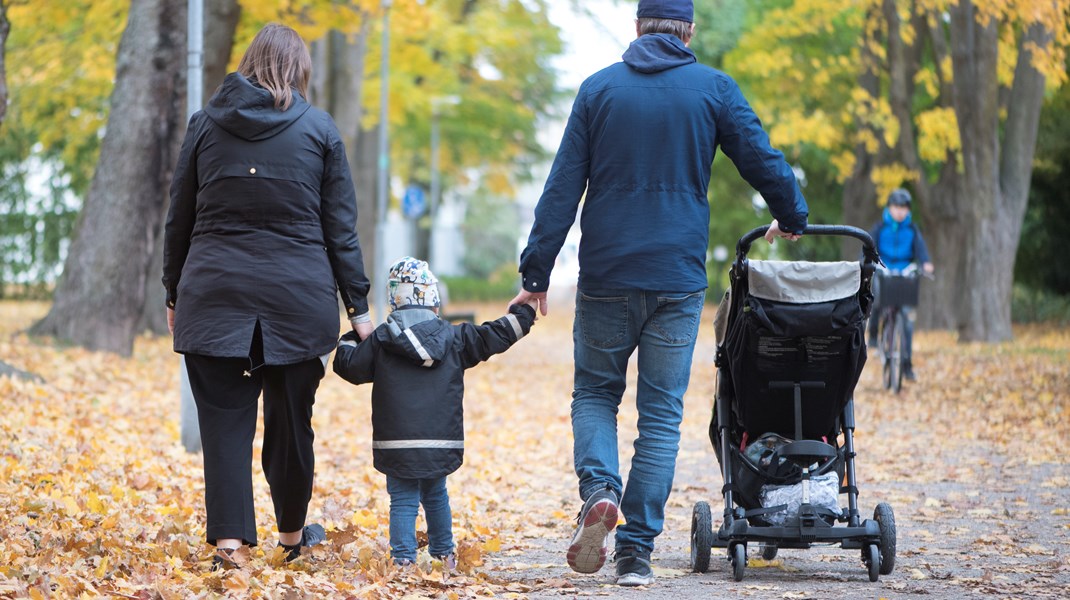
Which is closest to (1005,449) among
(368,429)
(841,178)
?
(368,429)

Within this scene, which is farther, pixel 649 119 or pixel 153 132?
pixel 153 132

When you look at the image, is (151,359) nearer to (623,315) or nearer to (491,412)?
(491,412)

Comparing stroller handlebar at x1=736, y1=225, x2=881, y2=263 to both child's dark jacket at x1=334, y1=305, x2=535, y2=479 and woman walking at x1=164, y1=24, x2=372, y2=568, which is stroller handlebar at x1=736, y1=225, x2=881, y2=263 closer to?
child's dark jacket at x1=334, y1=305, x2=535, y2=479

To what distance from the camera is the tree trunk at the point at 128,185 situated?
1444cm

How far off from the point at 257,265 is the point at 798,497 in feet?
7.21

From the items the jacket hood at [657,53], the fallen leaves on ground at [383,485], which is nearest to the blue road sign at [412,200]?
the fallen leaves on ground at [383,485]

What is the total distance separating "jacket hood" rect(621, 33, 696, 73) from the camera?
529 cm

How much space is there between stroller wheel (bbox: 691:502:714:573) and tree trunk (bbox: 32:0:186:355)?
33.2 feet

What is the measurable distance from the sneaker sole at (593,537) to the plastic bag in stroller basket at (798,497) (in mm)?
767

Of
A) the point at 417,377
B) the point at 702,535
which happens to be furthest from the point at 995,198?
the point at 417,377

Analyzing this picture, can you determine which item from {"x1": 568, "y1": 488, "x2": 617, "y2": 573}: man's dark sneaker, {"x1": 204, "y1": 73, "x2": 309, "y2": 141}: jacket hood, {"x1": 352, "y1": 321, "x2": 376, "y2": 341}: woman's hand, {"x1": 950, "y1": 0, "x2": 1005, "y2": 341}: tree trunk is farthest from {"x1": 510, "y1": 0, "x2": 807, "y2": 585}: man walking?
{"x1": 950, "y1": 0, "x2": 1005, "y2": 341}: tree trunk

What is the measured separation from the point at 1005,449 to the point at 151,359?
9.02 m

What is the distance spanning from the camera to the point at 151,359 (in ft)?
50.1

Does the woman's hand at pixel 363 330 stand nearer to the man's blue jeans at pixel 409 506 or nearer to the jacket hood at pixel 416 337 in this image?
the jacket hood at pixel 416 337
